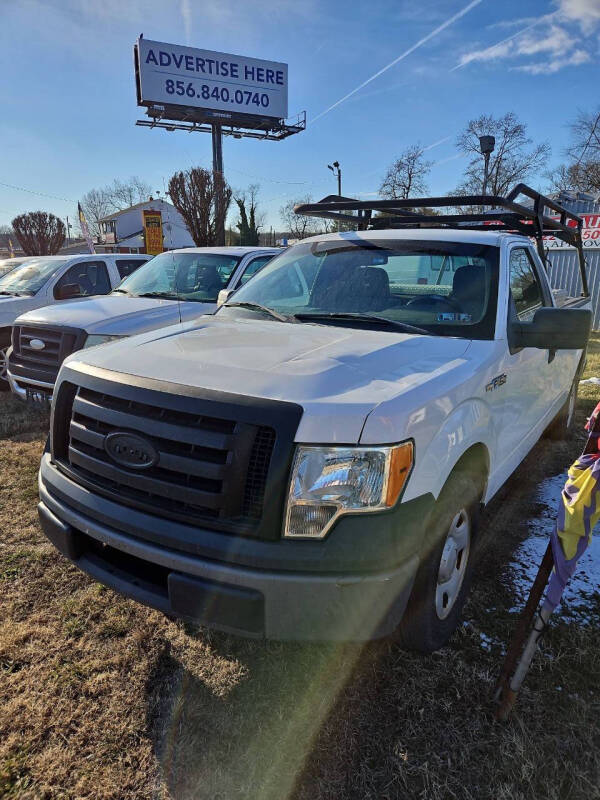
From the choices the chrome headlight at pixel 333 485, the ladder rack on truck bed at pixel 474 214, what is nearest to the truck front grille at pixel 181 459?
the chrome headlight at pixel 333 485

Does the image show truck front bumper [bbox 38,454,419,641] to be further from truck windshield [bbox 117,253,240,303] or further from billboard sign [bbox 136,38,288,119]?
billboard sign [bbox 136,38,288,119]

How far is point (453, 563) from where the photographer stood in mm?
2422

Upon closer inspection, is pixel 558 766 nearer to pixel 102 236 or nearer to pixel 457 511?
pixel 457 511

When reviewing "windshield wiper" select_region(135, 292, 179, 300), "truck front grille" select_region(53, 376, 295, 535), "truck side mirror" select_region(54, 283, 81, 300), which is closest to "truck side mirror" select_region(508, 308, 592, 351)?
"truck front grille" select_region(53, 376, 295, 535)

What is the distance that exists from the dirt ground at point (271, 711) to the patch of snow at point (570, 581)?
0.05 metres

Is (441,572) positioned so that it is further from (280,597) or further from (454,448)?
(280,597)

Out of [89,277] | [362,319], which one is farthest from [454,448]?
[89,277]

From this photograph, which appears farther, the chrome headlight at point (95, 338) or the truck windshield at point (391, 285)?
the chrome headlight at point (95, 338)

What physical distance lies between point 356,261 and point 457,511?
5.94 ft

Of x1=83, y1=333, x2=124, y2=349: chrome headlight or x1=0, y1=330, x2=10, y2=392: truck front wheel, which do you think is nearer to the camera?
x1=83, y1=333, x2=124, y2=349: chrome headlight

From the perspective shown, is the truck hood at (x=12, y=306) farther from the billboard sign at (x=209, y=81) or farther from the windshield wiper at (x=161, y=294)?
the billboard sign at (x=209, y=81)

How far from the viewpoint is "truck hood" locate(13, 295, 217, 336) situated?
525 centimetres

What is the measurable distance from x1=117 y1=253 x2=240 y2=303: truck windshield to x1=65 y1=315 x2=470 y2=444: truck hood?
11.5 feet

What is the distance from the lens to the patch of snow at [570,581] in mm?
2811
